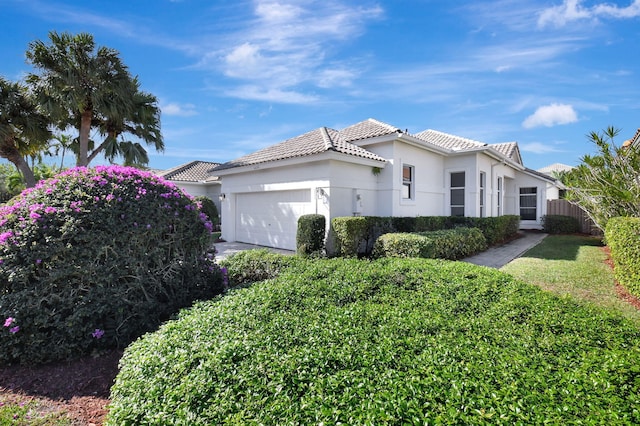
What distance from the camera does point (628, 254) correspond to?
6.90 meters

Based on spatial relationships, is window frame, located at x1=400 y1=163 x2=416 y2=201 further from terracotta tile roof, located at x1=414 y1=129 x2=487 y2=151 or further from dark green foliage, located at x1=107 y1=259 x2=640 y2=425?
dark green foliage, located at x1=107 y1=259 x2=640 y2=425

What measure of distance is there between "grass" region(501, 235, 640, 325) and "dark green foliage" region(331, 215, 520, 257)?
1864mm

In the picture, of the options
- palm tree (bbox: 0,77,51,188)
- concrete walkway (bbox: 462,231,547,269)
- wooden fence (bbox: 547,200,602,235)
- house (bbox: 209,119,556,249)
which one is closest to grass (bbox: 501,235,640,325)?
concrete walkway (bbox: 462,231,547,269)

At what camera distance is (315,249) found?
10.7m

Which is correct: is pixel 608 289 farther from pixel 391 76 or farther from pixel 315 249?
pixel 391 76

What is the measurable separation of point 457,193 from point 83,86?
19110 mm

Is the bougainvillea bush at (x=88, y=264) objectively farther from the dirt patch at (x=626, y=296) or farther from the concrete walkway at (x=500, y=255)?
the concrete walkway at (x=500, y=255)

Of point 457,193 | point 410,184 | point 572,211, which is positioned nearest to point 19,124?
point 410,184

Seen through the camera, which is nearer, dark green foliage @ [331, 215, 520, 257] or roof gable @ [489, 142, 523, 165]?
dark green foliage @ [331, 215, 520, 257]

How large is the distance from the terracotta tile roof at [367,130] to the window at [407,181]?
1.68 metres

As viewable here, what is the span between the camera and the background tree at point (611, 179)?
945 cm

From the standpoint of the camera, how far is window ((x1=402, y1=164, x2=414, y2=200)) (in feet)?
43.1

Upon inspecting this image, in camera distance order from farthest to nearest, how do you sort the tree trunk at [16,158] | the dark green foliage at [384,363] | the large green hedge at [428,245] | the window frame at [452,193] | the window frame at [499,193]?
the window frame at [499,193], the tree trunk at [16,158], the window frame at [452,193], the large green hedge at [428,245], the dark green foliage at [384,363]

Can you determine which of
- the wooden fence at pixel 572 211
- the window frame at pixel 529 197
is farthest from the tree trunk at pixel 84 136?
the wooden fence at pixel 572 211
